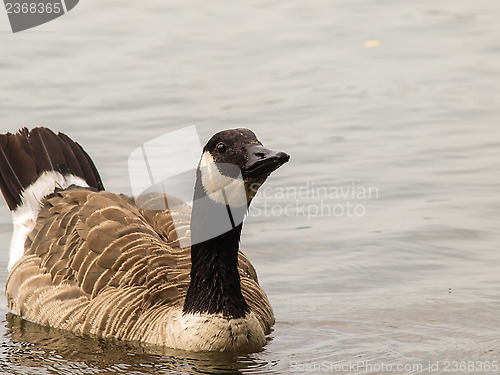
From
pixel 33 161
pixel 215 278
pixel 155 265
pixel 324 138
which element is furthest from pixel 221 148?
pixel 324 138

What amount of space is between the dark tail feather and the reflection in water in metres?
2.24

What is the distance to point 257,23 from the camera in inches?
755

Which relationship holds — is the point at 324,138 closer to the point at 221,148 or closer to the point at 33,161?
the point at 33,161

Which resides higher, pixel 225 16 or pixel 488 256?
pixel 225 16

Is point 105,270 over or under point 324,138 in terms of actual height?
over

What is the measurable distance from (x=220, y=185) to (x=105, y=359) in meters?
1.95

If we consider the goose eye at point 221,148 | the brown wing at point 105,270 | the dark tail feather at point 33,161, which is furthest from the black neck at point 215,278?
the dark tail feather at point 33,161

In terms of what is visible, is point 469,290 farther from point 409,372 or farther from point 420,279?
point 409,372

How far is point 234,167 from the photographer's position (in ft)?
26.6

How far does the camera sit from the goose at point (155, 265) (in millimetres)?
8297

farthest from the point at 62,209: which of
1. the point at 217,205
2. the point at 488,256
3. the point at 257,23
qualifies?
the point at 257,23

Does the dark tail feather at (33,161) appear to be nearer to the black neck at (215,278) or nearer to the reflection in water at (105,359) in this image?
the reflection in water at (105,359)

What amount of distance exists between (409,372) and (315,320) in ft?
4.70

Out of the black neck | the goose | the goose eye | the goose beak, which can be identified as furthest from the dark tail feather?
the goose beak
